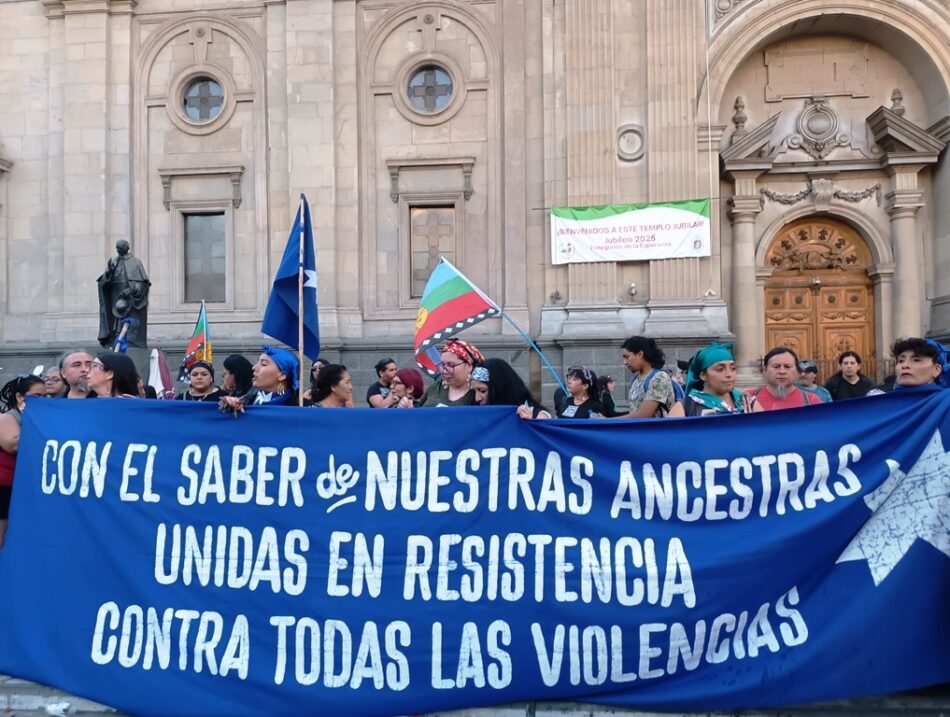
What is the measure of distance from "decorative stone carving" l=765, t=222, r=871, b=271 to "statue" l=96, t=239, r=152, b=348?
1152 centimetres

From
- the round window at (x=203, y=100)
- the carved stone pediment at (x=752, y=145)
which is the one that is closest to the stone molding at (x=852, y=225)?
the carved stone pediment at (x=752, y=145)

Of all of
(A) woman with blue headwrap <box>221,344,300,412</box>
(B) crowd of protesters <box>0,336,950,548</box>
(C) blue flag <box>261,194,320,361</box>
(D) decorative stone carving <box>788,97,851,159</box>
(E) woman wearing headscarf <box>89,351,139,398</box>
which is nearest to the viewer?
(B) crowd of protesters <box>0,336,950,548</box>

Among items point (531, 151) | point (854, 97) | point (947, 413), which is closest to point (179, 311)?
point (531, 151)

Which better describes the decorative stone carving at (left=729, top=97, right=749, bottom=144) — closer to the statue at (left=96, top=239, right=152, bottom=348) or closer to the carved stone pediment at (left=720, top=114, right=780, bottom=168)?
the carved stone pediment at (left=720, top=114, right=780, bottom=168)

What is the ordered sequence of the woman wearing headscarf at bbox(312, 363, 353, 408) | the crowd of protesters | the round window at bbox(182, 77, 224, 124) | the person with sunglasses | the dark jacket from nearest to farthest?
1. the crowd of protesters
2. the woman wearing headscarf at bbox(312, 363, 353, 408)
3. the person with sunglasses
4. the dark jacket
5. the round window at bbox(182, 77, 224, 124)

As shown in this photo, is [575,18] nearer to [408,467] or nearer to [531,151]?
[531,151]

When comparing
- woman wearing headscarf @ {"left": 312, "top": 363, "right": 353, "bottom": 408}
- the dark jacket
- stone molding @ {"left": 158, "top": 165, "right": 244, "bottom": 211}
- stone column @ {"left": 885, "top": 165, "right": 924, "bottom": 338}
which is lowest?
the dark jacket

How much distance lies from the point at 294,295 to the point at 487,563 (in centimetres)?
366

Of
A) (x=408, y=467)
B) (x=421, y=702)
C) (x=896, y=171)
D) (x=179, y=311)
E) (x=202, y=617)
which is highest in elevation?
(x=896, y=171)

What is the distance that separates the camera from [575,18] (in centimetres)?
1602

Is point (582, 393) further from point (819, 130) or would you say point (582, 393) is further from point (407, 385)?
point (819, 130)

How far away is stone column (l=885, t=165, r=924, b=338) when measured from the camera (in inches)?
647

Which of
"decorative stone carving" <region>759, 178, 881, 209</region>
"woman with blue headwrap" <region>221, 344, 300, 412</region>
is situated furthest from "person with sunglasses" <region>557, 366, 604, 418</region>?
"decorative stone carving" <region>759, 178, 881, 209</region>

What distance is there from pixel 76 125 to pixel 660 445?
54.7 ft
